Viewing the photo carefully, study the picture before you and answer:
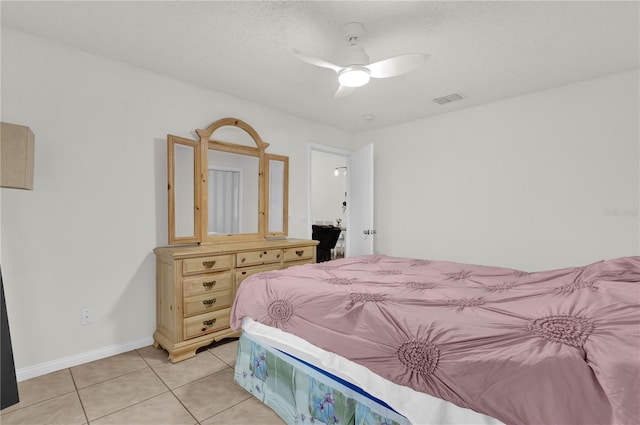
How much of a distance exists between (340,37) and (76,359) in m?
3.20

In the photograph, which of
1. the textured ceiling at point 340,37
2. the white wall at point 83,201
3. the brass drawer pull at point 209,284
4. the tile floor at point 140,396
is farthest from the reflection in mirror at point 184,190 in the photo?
the tile floor at point 140,396

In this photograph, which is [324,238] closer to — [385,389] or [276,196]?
[276,196]

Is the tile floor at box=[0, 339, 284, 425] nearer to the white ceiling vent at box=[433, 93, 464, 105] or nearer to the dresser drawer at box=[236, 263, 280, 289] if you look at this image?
the dresser drawer at box=[236, 263, 280, 289]

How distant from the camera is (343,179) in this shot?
24.5 feet

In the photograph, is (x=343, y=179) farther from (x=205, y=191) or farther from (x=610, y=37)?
(x=610, y=37)

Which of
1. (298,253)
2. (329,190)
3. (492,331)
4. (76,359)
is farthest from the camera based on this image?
(329,190)

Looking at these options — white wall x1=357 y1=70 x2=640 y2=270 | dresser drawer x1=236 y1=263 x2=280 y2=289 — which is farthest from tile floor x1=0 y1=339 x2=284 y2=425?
white wall x1=357 y1=70 x2=640 y2=270

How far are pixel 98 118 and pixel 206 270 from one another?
1543 millimetres

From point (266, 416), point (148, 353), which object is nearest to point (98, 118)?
point (148, 353)

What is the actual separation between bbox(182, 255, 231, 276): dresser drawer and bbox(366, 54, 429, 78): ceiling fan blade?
1.99m

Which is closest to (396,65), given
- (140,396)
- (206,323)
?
(206,323)

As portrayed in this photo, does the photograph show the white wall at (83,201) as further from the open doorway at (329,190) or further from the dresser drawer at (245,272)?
the open doorway at (329,190)

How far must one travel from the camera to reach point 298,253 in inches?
135

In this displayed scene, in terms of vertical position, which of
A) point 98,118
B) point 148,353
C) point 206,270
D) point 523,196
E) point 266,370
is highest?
point 98,118
